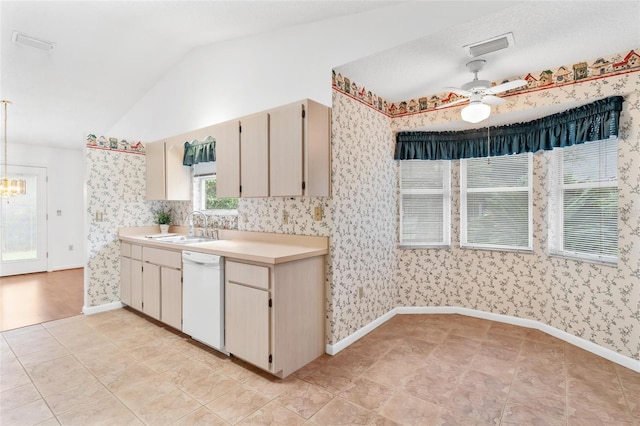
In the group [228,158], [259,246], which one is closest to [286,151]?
[228,158]

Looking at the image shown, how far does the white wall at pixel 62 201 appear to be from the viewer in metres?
6.10

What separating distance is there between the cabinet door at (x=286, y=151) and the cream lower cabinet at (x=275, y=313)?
66cm

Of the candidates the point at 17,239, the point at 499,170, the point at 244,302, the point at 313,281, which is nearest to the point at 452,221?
the point at 499,170

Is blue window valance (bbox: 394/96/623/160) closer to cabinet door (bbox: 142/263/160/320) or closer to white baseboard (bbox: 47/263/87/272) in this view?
cabinet door (bbox: 142/263/160/320)

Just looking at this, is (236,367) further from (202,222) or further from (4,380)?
(202,222)

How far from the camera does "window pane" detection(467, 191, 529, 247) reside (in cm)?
358

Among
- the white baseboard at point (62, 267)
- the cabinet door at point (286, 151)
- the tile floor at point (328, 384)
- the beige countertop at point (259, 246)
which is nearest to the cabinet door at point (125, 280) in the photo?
the beige countertop at point (259, 246)

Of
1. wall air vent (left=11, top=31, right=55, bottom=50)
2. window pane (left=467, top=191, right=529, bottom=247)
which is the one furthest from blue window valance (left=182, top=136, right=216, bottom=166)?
window pane (left=467, top=191, right=529, bottom=247)

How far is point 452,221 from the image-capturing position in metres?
3.92

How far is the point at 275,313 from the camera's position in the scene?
2320mm

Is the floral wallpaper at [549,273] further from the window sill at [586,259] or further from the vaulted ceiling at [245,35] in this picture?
the vaulted ceiling at [245,35]

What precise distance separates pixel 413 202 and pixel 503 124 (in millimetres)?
1297

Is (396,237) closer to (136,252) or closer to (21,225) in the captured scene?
(136,252)

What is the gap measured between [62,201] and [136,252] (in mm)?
3944
